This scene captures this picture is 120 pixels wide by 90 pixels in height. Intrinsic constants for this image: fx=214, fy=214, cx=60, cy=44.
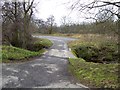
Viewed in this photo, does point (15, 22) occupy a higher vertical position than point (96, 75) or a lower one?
higher

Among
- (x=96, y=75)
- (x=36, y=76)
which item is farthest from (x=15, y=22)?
(x=96, y=75)

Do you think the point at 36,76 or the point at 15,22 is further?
the point at 15,22

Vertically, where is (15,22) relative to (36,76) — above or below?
above

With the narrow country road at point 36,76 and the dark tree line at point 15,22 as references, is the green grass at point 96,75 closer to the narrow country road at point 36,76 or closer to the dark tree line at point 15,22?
the narrow country road at point 36,76

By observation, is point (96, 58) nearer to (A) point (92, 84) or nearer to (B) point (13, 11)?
(B) point (13, 11)

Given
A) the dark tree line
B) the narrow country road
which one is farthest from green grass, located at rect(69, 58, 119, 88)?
the dark tree line

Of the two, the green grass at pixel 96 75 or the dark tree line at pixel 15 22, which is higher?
the dark tree line at pixel 15 22

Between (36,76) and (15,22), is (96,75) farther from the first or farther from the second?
(15,22)

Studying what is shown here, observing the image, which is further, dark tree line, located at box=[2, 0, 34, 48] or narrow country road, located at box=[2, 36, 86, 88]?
dark tree line, located at box=[2, 0, 34, 48]

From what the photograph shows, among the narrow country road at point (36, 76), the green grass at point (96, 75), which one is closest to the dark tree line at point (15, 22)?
the narrow country road at point (36, 76)

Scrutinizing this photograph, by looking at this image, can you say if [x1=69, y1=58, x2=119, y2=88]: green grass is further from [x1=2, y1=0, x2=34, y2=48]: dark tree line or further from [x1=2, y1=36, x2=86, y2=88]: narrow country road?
[x1=2, y1=0, x2=34, y2=48]: dark tree line

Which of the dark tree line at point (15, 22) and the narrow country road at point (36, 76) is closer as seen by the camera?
the narrow country road at point (36, 76)

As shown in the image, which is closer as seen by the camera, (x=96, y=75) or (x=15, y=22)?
(x=96, y=75)

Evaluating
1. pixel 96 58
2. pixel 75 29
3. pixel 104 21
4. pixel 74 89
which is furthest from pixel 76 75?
pixel 75 29
